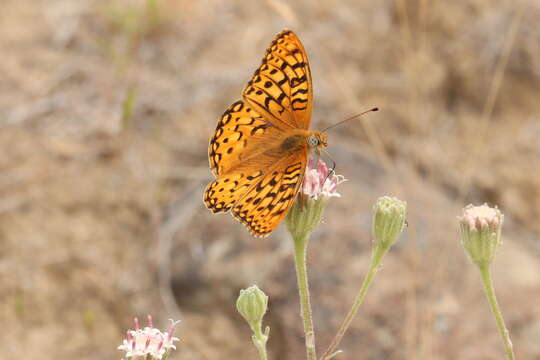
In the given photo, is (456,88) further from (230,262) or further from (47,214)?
(47,214)

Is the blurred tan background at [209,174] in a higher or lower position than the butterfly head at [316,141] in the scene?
higher

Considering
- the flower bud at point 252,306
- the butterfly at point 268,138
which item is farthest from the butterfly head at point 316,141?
the flower bud at point 252,306

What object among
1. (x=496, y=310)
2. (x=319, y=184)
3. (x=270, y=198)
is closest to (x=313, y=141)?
(x=319, y=184)

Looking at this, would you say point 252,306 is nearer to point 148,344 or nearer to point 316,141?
point 148,344

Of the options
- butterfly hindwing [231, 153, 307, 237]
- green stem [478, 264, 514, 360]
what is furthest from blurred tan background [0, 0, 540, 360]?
butterfly hindwing [231, 153, 307, 237]

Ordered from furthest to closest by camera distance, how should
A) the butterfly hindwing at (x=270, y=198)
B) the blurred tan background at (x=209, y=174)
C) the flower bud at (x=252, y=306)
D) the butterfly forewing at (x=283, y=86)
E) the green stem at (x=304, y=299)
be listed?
the blurred tan background at (x=209, y=174) → the butterfly forewing at (x=283, y=86) → the flower bud at (x=252, y=306) → the green stem at (x=304, y=299) → the butterfly hindwing at (x=270, y=198)

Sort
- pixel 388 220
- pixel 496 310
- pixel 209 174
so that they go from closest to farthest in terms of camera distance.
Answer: pixel 496 310 → pixel 388 220 → pixel 209 174

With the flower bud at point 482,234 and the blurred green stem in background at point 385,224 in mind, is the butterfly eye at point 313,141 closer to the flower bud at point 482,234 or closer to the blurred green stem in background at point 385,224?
the blurred green stem in background at point 385,224
